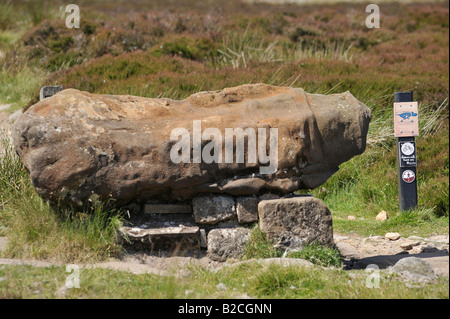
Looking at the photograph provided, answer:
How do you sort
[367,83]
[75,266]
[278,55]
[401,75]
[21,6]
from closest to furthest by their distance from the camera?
[75,266], [367,83], [401,75], [278,55], [21,6]

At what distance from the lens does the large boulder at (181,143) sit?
4.98 meters

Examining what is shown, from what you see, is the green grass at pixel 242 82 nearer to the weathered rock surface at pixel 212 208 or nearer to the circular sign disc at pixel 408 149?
the weathered rock surface at pixel 212 208

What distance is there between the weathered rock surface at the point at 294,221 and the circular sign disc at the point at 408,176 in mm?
2385

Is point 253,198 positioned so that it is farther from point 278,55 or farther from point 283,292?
point 278,55

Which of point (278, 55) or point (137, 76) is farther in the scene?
point (278, 55)

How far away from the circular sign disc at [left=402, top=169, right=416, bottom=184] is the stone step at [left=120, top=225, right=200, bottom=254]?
10.8 feet

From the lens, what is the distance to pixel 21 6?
18469 mm

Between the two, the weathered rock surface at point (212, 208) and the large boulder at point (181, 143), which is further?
the weathered rock surface at point (212, 208)

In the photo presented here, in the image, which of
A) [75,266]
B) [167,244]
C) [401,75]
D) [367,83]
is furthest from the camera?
[401,75]

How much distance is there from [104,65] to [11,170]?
4.68 m

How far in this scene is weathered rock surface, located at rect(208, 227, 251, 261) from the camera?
5.39 metres

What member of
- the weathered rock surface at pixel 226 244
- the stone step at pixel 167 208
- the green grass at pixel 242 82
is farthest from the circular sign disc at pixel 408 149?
the stone step at pixel 167 208

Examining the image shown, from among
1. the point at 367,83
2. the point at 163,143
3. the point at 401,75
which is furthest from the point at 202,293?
the point at 401,75

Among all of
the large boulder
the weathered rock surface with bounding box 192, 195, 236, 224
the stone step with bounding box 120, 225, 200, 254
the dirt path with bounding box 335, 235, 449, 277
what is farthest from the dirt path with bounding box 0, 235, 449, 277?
the large boulder
